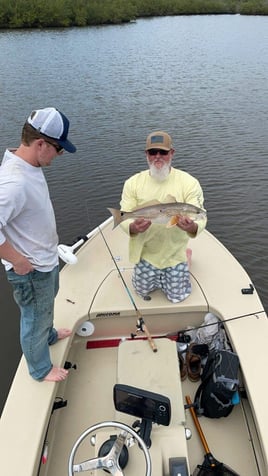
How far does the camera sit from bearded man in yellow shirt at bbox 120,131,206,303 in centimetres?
343

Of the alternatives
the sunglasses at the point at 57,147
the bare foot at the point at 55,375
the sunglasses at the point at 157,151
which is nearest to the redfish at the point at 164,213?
the sunglasses at the point at 157,151

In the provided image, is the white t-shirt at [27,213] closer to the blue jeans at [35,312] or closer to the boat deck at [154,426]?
the blue jeans at [35,312]

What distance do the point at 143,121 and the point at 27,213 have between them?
1115cm

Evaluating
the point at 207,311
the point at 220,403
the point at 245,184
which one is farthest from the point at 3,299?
the point at 245,184

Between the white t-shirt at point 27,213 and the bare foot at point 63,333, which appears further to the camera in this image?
the bare foot at point 63,333

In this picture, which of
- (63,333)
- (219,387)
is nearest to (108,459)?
(219,387)

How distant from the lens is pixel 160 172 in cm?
348

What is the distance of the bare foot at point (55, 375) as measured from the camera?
2.96 metres

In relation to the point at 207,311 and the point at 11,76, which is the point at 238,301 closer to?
the point at 207,311

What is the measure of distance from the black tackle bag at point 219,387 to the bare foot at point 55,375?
1.10 metres

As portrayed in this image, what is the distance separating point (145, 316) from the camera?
12.4ft

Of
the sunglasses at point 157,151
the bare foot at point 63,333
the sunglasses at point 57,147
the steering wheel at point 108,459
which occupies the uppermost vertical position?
the sunglasses at point 157,151

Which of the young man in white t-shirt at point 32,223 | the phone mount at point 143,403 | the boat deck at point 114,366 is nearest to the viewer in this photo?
the phone mount at point 143,403

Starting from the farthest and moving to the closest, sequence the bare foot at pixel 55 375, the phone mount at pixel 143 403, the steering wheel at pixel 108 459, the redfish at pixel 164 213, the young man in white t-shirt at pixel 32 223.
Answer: the redfish at pixel 164 213
the bare foot at pixel 55 375
the young man in white t-shirt at pixel 32 223
the phone mount at pixel 143 403
the steering wheel at pixel 108 459
